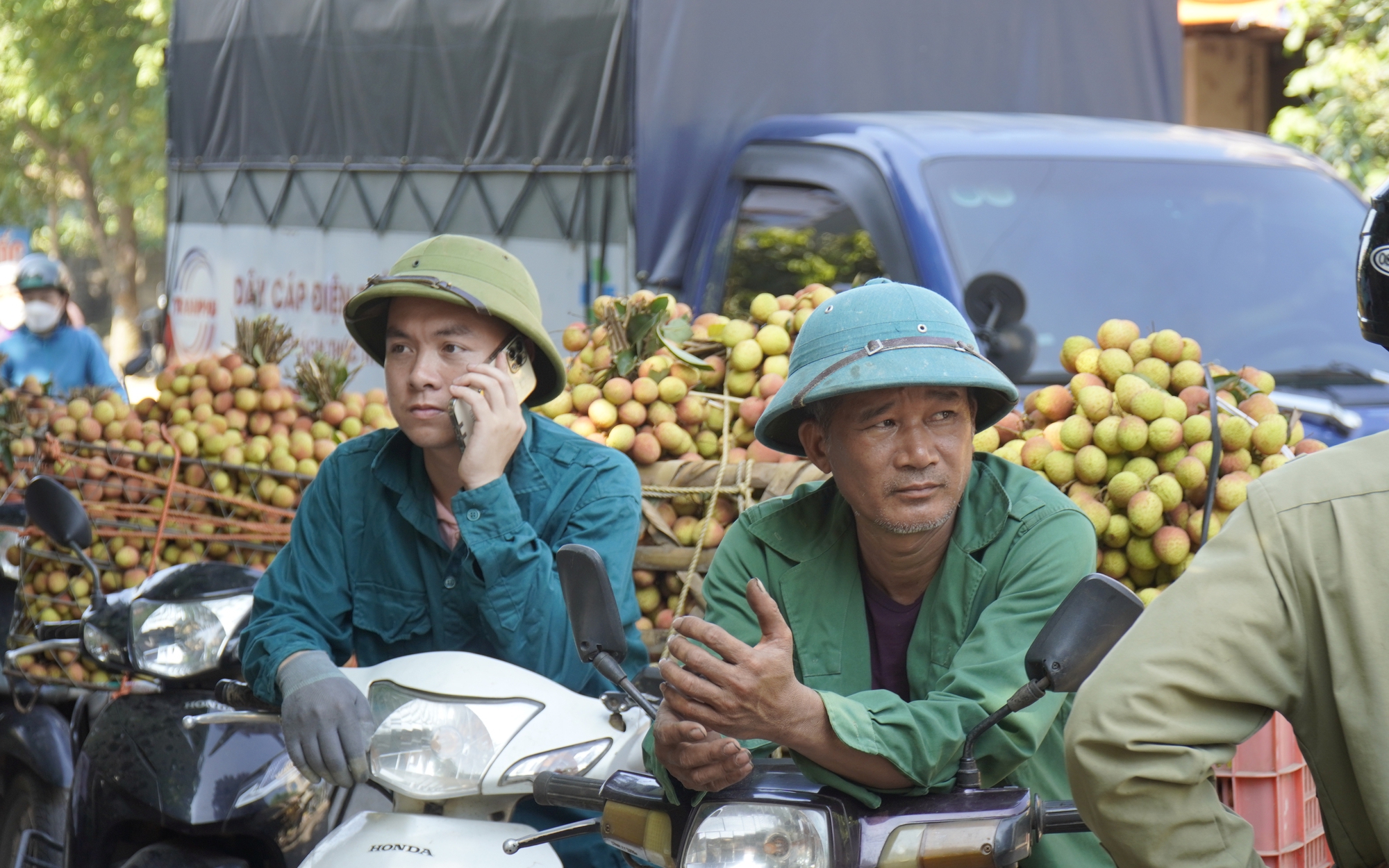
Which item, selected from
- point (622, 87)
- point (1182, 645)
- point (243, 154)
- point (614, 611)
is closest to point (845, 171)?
point (622, 87)

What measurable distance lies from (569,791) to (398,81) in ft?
20.7

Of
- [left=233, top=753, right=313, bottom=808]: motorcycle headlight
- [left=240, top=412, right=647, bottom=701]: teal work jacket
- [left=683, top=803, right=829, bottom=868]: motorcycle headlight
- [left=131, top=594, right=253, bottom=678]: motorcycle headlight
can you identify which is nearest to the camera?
[left=683, top=803, right=829, bottom=868]: motorcycle headlight

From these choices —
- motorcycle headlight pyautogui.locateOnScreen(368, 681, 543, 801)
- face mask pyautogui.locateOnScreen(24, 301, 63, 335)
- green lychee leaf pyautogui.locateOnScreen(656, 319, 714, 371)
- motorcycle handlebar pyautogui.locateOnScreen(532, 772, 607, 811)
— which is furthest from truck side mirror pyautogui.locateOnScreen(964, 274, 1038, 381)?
face mask pyautogui.locateOnScreen(24, 301, 63, 335)

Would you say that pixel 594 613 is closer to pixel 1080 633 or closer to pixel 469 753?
pixel 469 753

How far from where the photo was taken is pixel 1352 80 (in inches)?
391

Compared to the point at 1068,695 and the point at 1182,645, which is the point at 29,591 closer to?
the point at 1068,695

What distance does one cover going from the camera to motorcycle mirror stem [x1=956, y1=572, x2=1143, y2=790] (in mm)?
1774

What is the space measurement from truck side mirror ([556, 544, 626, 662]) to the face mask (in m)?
7.24

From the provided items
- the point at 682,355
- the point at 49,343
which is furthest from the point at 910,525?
the point at 49,343

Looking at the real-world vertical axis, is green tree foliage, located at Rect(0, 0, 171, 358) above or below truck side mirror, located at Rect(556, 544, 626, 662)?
above

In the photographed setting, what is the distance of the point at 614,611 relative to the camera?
2104 millimetres

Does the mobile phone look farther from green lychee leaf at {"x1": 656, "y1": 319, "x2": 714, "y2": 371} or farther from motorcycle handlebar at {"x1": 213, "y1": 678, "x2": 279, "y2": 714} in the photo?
green lychee leaf at {"x1": 656, "y1": 319, "x2": 714, "y2": 371}

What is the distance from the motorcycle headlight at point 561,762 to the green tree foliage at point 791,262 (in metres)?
2.70

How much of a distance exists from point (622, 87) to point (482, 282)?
3.34 m
